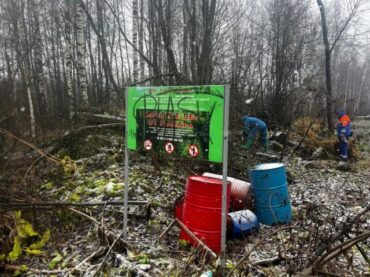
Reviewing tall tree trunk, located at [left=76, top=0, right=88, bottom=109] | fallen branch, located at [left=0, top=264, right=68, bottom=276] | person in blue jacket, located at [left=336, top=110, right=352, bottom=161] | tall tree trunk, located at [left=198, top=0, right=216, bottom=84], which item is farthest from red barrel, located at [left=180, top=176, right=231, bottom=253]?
person in blue jacket, located at [left=336, top=110, right=352, bottom=161]

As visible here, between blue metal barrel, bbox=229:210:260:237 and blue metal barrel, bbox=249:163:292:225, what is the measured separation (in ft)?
1.41

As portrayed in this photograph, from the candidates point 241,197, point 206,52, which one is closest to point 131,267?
point 241,197

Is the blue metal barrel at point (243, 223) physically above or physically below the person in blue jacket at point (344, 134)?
below

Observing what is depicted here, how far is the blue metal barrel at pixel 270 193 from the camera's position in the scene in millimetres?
4840

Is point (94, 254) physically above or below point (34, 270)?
above

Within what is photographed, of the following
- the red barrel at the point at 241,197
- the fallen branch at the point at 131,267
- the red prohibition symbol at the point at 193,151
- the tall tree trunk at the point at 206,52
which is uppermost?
the tall tree trunk at the point at 206,52

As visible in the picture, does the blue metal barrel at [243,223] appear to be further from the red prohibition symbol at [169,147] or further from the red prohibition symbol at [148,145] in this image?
the red prohibition symbol at [148,145]

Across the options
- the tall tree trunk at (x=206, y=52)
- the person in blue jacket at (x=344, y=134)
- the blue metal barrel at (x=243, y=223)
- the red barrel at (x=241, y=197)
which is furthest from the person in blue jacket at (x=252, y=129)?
the blue metal barrel at (x=243, y=223)

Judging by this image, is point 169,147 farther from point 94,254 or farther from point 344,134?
point 344,134

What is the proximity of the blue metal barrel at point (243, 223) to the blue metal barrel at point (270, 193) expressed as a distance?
429 millimetres

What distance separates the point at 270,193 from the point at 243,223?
2.47 ft

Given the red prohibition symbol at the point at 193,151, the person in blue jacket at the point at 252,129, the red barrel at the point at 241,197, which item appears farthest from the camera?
the person in blue jacket at the point at 252,129

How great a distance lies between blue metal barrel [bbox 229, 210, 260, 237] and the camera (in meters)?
4.30

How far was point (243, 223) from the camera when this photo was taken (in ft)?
14.4
